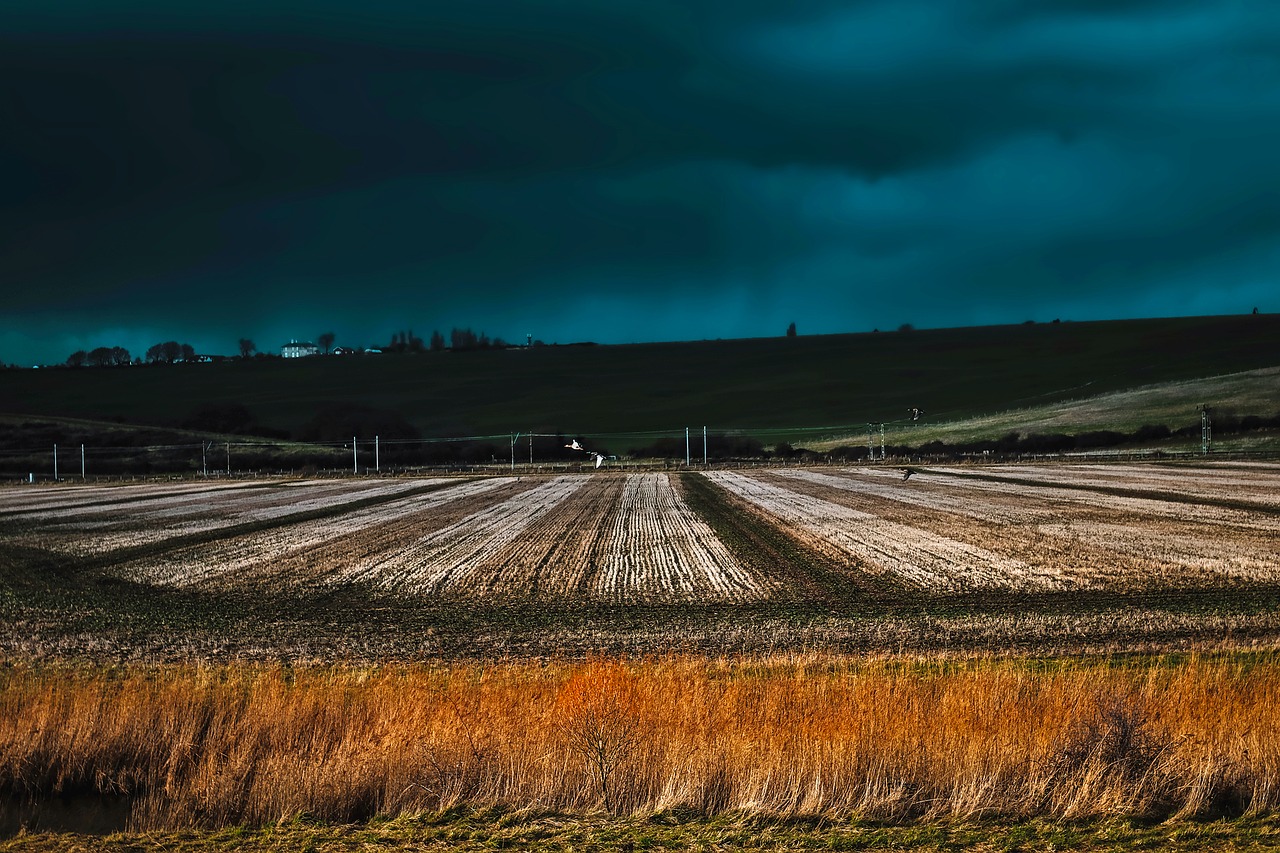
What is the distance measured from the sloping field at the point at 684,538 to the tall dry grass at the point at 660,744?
6740 millimetres

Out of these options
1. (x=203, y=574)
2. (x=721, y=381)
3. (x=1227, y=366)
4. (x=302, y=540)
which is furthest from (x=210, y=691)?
(x=721, y=381)

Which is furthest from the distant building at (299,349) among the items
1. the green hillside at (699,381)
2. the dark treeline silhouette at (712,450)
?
the dark treeline silhouette at (712,450)

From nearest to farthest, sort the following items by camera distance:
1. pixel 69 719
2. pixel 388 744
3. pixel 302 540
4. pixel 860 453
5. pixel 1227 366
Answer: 1. pixel 388 744
2. pixel 69 719
3. pixel 302 540
4. pixel 860 453
5. pixel 1227 366

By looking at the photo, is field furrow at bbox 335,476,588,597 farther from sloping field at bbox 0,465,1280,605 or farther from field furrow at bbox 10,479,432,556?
field furrow at bbox 10,479,432,556

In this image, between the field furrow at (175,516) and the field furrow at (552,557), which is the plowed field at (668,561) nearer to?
the field furrow at (552,557)

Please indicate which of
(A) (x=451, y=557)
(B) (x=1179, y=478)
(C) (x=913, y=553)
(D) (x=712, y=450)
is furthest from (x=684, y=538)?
(D) (x=712, y=450)

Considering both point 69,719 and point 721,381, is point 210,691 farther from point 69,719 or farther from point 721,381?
point 721,381

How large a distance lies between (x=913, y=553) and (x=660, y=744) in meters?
14.2

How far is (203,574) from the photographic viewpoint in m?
19.8

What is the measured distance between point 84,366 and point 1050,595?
16076cm

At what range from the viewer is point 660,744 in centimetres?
842

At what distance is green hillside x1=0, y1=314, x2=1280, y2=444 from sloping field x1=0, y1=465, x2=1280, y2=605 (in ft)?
176

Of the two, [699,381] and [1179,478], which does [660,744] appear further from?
[699,381]

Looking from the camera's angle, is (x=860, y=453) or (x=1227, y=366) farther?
(x=1227, y=366)
